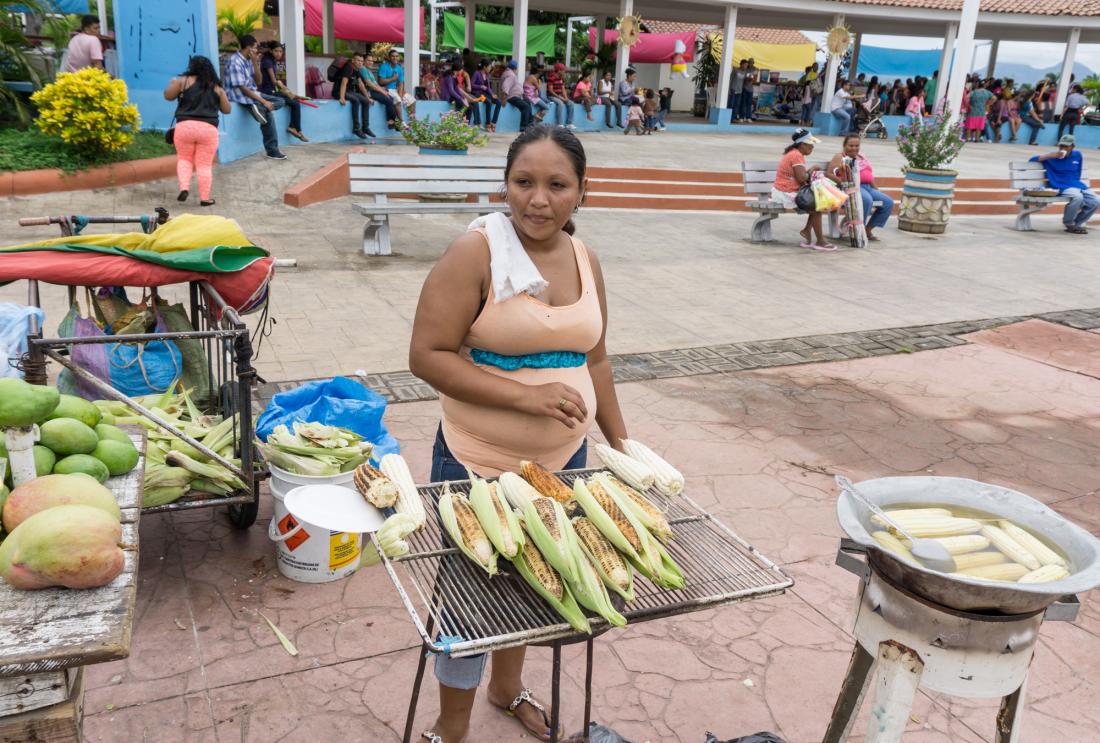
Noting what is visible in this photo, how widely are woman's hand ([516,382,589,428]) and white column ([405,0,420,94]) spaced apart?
17424 millimetres

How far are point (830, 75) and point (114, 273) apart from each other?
91.5 ft

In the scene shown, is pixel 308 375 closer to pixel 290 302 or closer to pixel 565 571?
pixel 290 302

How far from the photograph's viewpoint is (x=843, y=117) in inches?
1060

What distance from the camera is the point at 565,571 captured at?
203 centimetres

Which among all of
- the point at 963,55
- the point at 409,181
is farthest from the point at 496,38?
the point at 409,181

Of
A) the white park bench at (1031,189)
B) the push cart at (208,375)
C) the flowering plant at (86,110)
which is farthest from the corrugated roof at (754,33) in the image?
the push cart at (208,375)

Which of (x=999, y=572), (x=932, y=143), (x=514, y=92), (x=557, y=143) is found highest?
(x=514, y=92)

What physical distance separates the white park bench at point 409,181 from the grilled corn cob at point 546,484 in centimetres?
738

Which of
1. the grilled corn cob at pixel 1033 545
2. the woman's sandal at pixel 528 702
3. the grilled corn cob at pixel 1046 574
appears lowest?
the woman's sandal at pixel 528 702

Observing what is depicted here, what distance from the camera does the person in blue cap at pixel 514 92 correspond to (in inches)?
818

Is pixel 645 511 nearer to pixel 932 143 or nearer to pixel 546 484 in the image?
pixel 546 484

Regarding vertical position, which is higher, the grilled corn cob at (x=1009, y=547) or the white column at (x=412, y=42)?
the white column at (x=412, y=42)

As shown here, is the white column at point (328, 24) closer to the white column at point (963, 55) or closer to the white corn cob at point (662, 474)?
the white column at point (963, 55)

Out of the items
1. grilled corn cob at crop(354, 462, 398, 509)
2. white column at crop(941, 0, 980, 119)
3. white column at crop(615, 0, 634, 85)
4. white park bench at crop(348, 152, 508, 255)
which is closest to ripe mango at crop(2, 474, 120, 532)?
grilled corn cob at crop(354, 462, 398, 509)
